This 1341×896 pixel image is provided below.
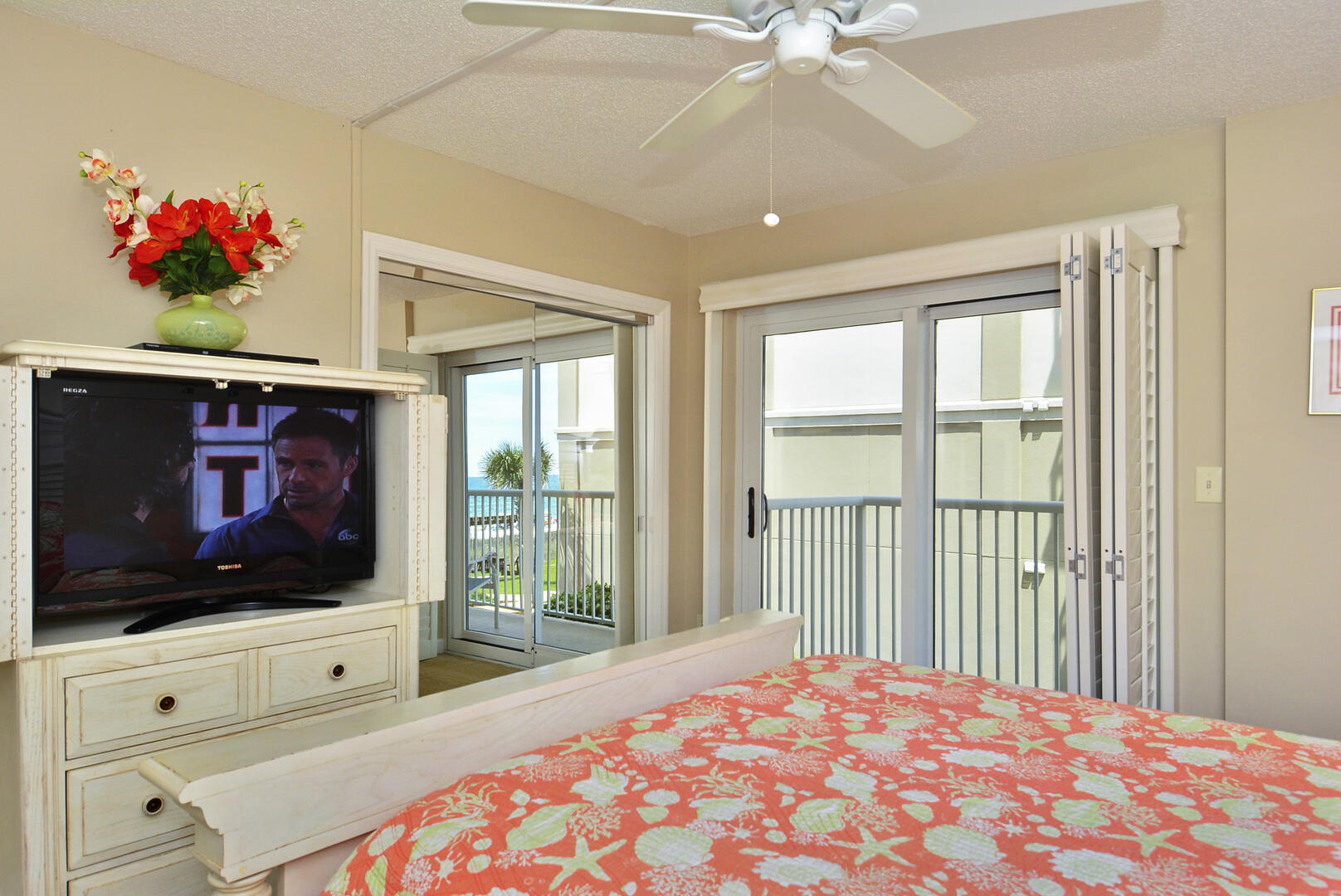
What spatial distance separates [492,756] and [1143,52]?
250cm

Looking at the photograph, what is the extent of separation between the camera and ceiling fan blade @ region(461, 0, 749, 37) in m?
1.45

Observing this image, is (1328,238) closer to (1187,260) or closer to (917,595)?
(1187,260)

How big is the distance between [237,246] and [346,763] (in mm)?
1671

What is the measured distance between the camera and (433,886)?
1.00 metres

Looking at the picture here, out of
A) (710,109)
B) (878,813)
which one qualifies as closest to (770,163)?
(710,109)

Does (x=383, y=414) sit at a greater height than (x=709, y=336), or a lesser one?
lesser

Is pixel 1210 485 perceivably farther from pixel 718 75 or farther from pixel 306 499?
pixel 306 499

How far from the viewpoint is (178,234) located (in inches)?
88.1

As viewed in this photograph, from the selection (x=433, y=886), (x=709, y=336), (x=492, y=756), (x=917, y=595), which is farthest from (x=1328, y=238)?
(x=433, y=886)

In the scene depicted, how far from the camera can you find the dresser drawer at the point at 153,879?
5.97 feet

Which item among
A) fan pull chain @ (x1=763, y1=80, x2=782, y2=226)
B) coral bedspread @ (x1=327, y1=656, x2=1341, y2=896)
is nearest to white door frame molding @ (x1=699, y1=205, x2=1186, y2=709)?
fan pull chain @ (x1=763, y1=80, x2=782, y2=226)

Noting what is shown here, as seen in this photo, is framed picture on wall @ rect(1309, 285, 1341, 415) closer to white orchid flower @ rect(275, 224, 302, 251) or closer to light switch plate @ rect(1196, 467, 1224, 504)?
light switch plate @ rect(1196, 467, 1224, 504)

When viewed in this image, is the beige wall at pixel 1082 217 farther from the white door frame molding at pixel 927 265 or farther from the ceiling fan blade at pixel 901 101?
the ceiling fan blade at pixel 901 101

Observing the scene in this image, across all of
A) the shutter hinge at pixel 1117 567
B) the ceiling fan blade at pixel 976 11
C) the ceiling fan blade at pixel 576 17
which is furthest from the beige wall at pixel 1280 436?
the ceiling fan blade at pixel 576 17
